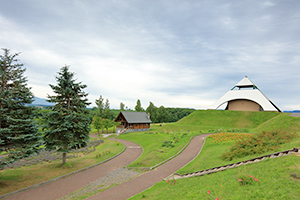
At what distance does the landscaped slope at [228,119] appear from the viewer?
1661 inches

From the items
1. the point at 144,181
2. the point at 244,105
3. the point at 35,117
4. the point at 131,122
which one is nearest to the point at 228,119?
the point at 244,105

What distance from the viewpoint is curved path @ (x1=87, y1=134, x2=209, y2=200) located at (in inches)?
442

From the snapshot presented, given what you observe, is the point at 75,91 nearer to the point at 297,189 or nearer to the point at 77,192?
the point at 77,192

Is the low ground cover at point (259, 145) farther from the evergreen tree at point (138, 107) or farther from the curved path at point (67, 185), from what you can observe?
the evergreen tree at point (138, 107)

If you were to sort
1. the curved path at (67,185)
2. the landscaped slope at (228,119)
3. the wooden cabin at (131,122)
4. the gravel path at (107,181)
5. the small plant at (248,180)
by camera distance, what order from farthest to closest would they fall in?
the wooden cabin at (131,122) → the landscaped slope at (228,119) → the gravel path at (107,181) → the curved path at (67,185) → the small plant at (248,180)

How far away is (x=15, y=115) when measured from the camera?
44.8 feet

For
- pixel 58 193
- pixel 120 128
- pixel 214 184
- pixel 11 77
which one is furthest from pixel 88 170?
pixel 120 128

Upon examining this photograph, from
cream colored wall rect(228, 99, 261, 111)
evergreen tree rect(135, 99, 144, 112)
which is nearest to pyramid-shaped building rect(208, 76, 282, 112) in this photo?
cream colored wall rect(228, 99, 261, 111)

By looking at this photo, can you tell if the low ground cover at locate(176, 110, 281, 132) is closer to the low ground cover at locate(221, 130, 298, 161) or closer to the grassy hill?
the grassy hill

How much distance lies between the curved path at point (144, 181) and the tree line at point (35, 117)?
26.2 feet

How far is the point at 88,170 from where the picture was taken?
17312 millimetres

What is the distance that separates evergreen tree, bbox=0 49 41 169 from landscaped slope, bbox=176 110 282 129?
39.7m

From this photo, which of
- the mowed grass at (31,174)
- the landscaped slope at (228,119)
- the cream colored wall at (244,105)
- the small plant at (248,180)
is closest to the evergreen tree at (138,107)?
the landscaped slope at (228,119)

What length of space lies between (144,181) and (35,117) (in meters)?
12.2
